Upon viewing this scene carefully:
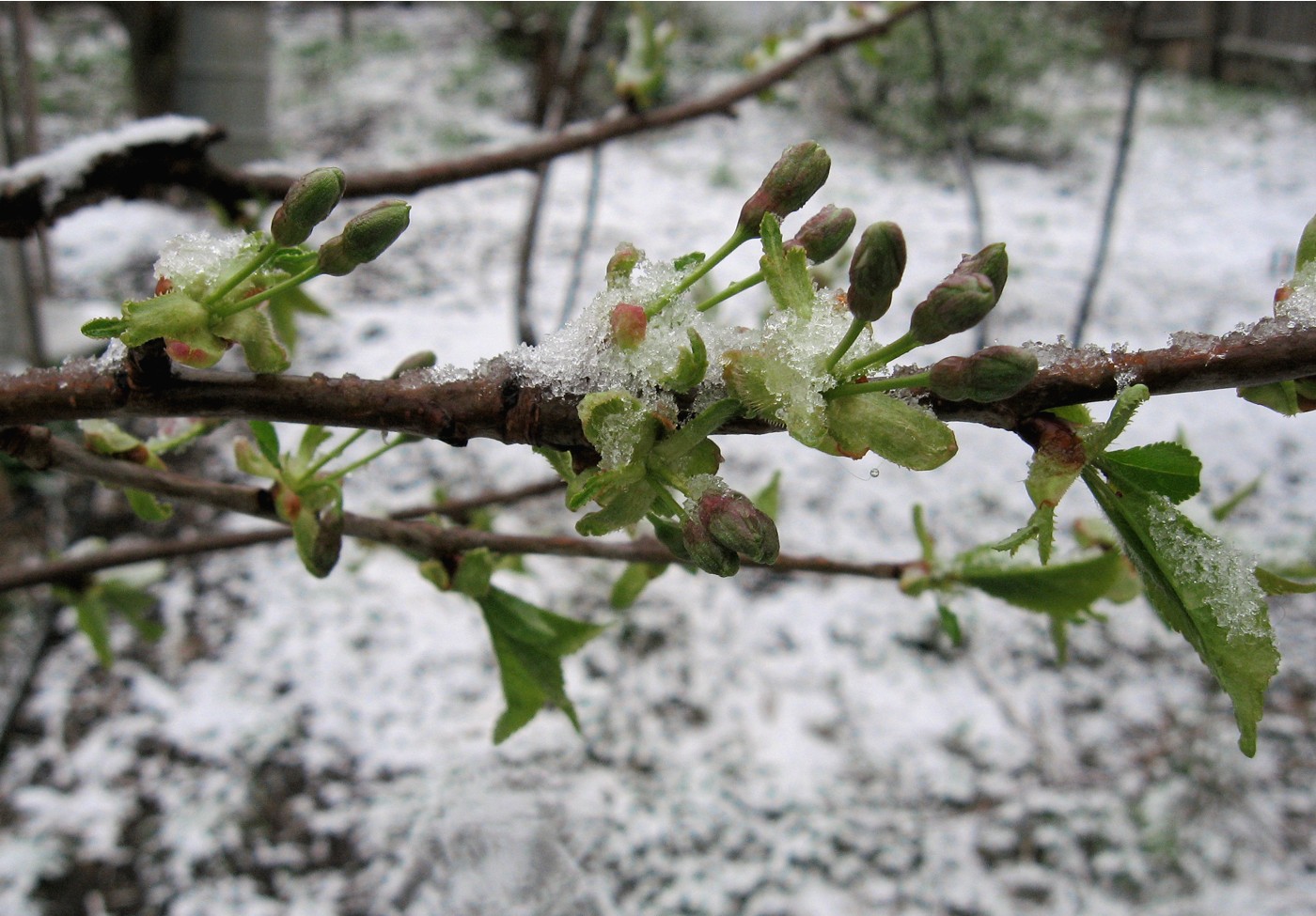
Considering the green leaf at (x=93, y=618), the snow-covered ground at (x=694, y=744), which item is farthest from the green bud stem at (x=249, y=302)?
the snow-covered ground at (x=694, y=744)

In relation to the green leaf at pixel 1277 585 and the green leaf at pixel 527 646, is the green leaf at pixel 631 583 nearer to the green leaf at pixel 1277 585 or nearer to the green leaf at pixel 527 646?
the green leaf at pixel 527 646

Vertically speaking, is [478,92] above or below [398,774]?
above

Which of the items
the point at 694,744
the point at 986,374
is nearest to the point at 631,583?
the point at 986,374

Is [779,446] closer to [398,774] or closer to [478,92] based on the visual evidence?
[398,774]

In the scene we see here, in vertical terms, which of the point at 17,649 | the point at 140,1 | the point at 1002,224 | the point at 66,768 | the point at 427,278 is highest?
the point at 140,1

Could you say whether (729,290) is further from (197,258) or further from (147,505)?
(147,505)

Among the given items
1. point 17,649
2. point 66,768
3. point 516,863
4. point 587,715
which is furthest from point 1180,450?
point 17,649
